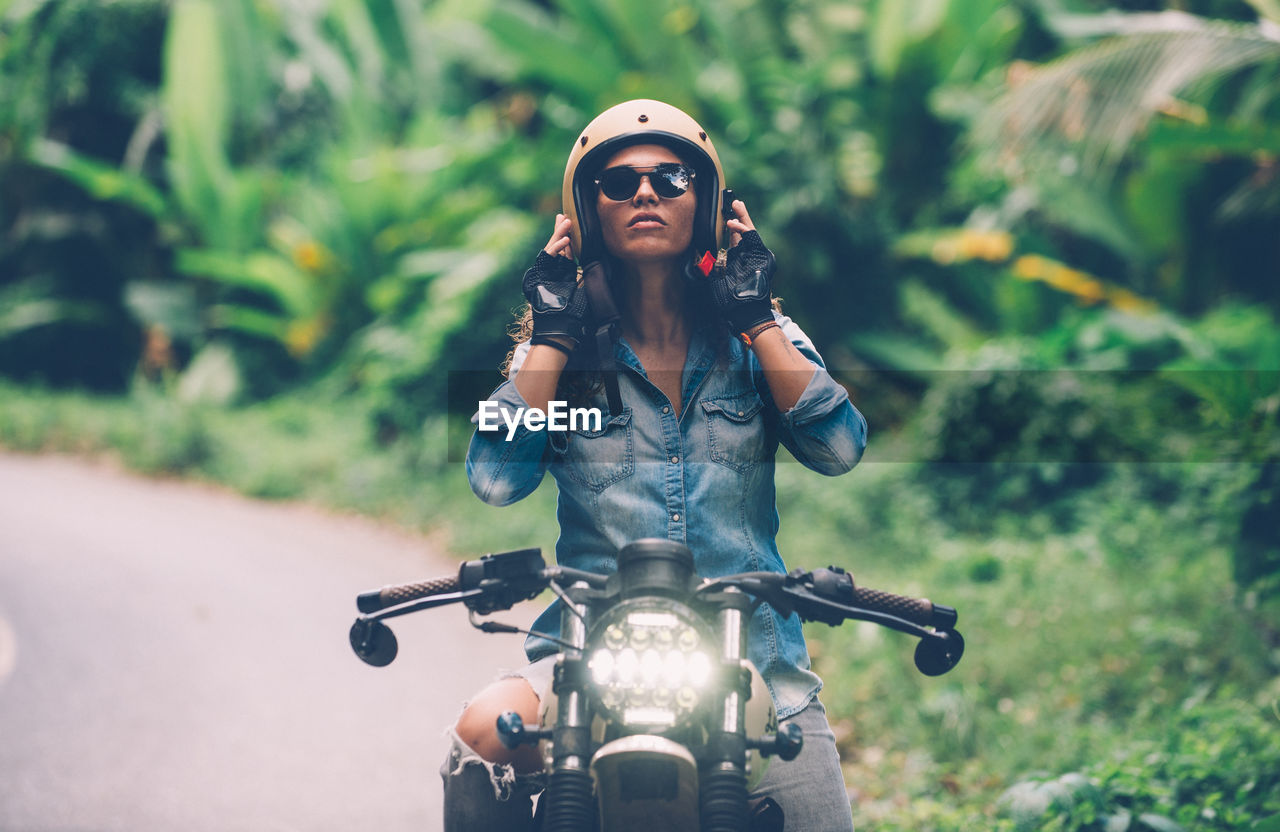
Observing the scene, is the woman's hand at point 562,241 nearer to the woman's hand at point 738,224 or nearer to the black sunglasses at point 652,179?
the black sunglasses at point 652,179

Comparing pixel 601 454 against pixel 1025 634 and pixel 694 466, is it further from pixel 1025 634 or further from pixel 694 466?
pixel 1025 634

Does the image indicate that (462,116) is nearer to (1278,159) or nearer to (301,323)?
(301,323)

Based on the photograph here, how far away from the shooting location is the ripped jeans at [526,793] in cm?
199

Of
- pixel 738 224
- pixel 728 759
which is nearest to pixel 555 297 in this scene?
pixel 738 224

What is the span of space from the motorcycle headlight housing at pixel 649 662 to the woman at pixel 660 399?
40cm

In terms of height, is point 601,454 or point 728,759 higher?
point 601,454

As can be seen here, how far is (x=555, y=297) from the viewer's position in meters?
2.15

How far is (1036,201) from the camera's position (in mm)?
10500

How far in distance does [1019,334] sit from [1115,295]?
829 mm

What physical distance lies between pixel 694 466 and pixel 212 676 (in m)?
4.57

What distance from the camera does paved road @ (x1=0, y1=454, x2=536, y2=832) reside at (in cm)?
461

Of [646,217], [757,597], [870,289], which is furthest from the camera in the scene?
[870,289]

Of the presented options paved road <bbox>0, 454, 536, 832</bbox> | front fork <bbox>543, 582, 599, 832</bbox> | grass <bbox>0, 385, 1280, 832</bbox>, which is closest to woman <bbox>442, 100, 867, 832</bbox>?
front fork <bbox>543, 582, 599, 832</bbox>

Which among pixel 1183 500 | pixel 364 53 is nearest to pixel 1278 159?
pixel 1183 500
